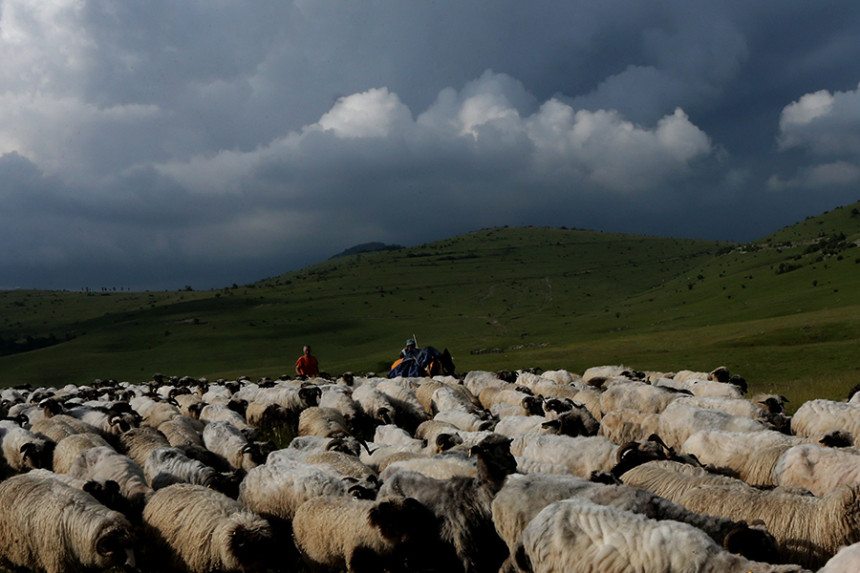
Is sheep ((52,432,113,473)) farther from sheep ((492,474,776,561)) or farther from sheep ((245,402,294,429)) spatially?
sheep ((492,474,776,561))

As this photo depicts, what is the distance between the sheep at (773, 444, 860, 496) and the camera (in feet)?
24.8

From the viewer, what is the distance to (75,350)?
83.8 metres

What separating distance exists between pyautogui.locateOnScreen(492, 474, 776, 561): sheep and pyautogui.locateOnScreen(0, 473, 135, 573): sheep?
15.4 feet

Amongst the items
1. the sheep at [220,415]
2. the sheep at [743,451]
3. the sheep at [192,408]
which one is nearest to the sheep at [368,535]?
the sheep at [743,451]

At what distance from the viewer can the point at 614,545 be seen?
4781 mm

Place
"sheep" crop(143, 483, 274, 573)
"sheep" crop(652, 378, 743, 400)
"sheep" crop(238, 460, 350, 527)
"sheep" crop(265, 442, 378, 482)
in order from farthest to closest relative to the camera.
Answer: "sheep" crop(652, 378, 743, 400)
"sheep" crop(265, 442, 378, 482)
"sheep" crop(238, 460, 350, 527)
"sheep" crop(143, 483, 274, 573)

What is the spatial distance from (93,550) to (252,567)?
6.97ft

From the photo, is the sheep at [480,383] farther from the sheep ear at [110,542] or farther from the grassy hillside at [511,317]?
the sheep ear at [110,542]

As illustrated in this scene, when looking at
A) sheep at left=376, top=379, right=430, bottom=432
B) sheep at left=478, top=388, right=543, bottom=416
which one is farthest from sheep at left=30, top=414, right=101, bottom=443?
sheep at left=478, top=388, right=543, bottom=416

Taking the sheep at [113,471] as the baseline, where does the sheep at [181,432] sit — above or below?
below

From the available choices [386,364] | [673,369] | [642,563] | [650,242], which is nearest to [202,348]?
[386,364]

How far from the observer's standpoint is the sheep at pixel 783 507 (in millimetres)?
5855

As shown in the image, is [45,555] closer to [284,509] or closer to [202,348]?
[284,509]

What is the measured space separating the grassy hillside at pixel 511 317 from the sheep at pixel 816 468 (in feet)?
42.9
